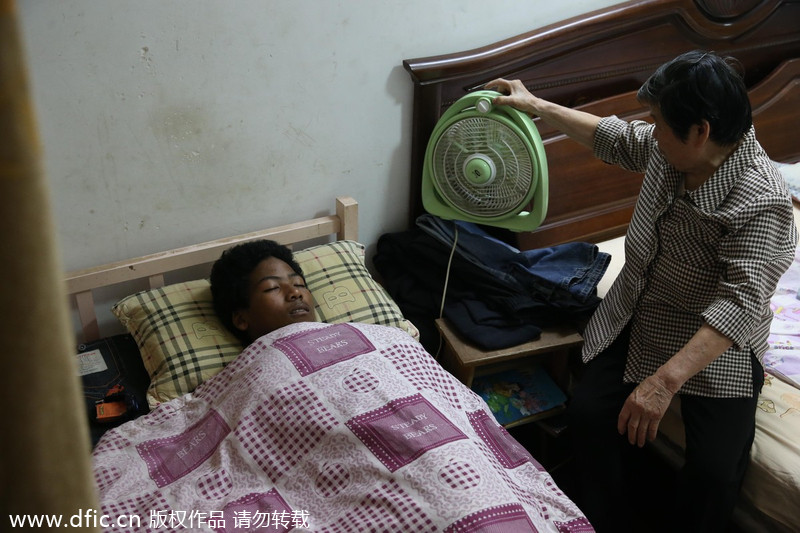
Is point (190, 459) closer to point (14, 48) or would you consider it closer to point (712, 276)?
point (712, 276)

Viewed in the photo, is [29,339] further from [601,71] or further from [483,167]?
[601,71]

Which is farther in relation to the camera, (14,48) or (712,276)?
(712,276)

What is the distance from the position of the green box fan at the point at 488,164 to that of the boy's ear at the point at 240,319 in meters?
0.68

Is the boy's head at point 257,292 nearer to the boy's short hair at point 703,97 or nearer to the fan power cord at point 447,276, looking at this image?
the fan power cord at point 447,276

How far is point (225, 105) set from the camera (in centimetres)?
199

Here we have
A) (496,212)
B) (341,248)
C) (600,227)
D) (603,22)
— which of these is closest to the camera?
(496,212)

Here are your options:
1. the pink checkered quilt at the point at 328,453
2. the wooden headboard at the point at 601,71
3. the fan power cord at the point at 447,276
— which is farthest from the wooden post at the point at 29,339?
the wooden headboard at the point at 601,71

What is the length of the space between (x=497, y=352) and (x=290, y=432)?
0.73m

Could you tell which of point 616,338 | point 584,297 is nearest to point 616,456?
point 616,338

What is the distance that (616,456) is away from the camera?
1885mm

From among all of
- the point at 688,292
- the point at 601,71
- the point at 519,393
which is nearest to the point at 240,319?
the point at 519,393

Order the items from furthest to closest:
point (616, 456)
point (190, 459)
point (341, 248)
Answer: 1. point (341, 248)
2. point (616, 456)
3. point (190, 459)

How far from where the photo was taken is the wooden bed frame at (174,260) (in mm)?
1959

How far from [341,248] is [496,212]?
522mm
